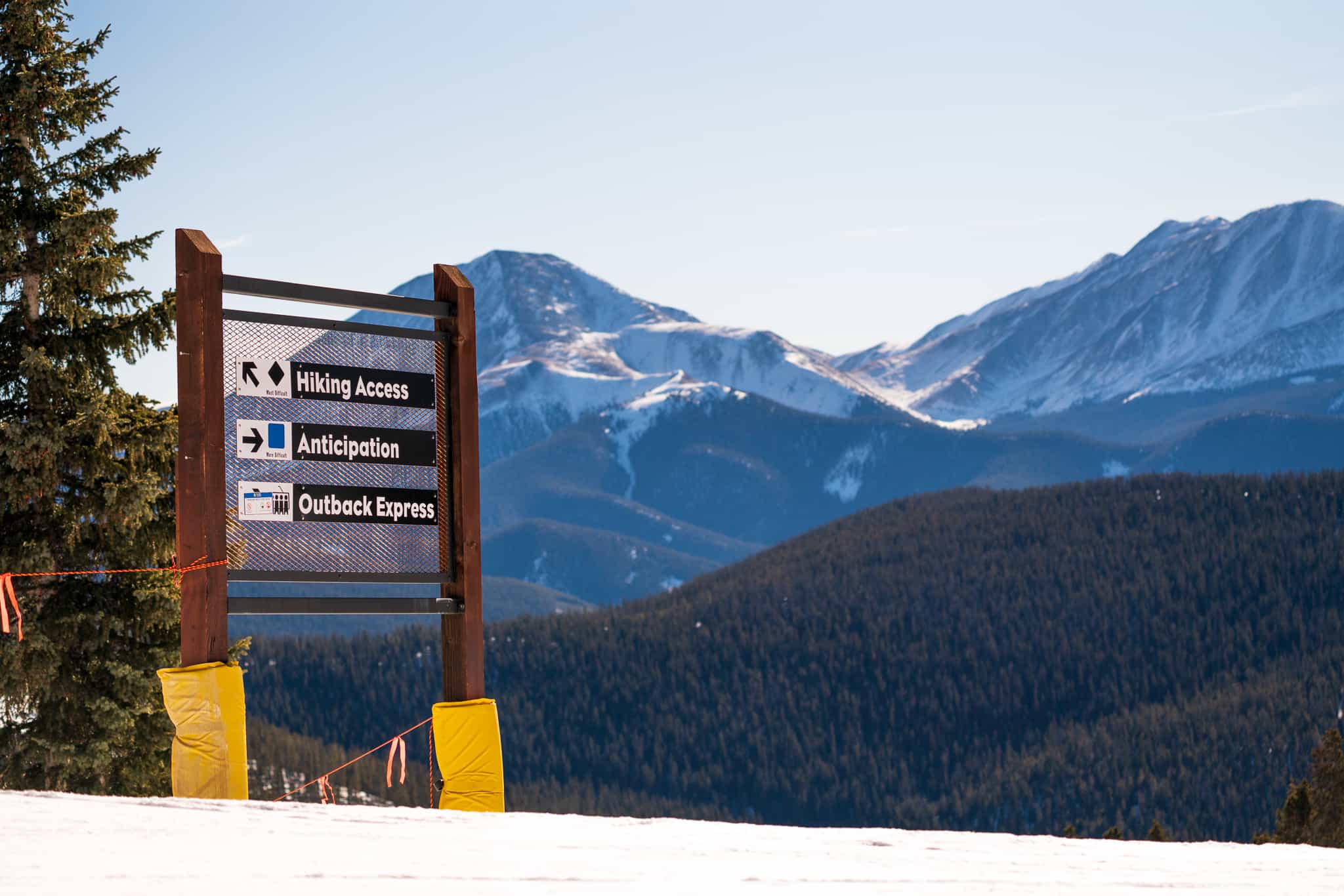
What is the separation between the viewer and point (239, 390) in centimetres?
1257

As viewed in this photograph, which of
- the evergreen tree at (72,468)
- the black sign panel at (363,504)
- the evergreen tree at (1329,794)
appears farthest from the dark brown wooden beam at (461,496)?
the evergreen tree at (1329,794)

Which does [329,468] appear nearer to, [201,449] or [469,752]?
[201,449]

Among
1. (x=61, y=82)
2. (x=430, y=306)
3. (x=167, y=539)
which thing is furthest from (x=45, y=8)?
(x=430, y=306)

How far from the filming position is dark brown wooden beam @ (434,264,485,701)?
524 inches

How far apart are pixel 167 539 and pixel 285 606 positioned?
26.9ft

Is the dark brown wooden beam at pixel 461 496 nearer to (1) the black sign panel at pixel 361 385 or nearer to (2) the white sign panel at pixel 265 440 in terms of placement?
(1) the black sign panel at pixel 361 385

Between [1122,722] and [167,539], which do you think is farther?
[1122,722]

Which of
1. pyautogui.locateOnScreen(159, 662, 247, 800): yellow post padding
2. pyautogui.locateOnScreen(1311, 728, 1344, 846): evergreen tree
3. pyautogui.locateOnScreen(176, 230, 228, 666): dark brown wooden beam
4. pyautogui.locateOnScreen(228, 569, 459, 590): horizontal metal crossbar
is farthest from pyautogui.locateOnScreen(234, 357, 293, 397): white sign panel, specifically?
pyautogui.locateOnScreen(1311, 728, 1344, 846): evergreen tree

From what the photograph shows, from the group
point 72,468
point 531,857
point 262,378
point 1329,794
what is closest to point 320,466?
point 262,378

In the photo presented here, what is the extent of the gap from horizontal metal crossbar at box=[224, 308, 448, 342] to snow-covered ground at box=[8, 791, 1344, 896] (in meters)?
4.06

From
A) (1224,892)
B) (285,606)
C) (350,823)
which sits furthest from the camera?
(285,606)

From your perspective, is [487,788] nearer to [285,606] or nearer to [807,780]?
[285,606]

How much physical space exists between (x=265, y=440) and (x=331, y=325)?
43.4 inches

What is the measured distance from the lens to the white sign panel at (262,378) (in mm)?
12555
